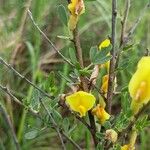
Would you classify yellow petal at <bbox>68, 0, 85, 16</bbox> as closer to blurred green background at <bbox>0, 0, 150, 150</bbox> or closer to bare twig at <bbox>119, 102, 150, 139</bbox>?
bare twig at <bbox>119, 102, 150, 139</bbox>

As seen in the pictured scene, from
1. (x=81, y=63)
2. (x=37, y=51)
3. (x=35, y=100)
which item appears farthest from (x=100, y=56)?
(x=37, y=51)

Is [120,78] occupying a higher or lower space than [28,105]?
A: lower

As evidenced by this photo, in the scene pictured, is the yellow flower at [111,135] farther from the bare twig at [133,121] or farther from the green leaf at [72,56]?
the green leaf at [72,56]

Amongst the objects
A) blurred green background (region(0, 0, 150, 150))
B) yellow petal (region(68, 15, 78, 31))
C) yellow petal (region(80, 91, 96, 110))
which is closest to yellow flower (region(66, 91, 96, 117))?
yellow petal (region(80, 91, 96, 110))

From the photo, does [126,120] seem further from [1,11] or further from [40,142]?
[1,11]

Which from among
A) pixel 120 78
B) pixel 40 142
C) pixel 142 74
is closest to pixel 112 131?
pixel 142 74

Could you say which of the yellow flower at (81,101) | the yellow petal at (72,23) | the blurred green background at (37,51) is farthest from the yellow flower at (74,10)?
the blurred green background at (37,51)
